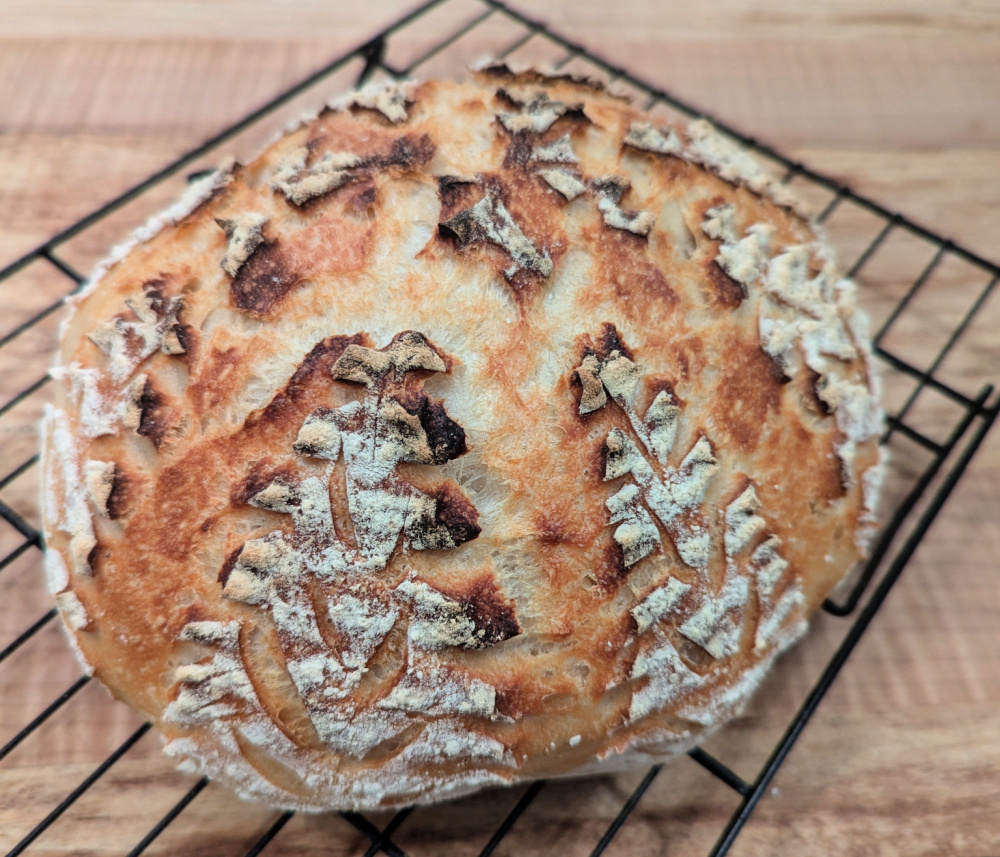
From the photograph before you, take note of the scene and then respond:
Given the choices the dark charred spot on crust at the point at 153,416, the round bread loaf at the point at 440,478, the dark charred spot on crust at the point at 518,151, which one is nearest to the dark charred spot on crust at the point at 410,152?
the round bread loaf at the point at 440,478

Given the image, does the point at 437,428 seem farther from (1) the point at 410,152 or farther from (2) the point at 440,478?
(1) the point at 410,152

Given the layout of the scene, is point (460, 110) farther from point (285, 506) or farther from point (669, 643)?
point (669, 643)

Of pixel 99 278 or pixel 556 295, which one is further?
pixel 99 278

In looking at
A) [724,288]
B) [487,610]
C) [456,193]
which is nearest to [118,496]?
[487,610]

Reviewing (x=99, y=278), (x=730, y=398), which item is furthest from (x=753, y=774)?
(x=99, y=278)

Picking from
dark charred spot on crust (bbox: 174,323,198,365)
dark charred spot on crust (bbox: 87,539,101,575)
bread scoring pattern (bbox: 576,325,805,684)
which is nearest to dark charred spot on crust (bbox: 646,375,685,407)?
bread scoring pattern (bbox: 576,325,805,684)

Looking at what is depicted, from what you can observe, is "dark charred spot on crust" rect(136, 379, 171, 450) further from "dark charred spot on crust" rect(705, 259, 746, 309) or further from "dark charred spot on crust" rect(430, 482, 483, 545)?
"dark charred spot on crust" rect(705, 259, 746, 309)

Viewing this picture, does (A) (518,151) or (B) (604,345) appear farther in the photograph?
(A) (518,151)
